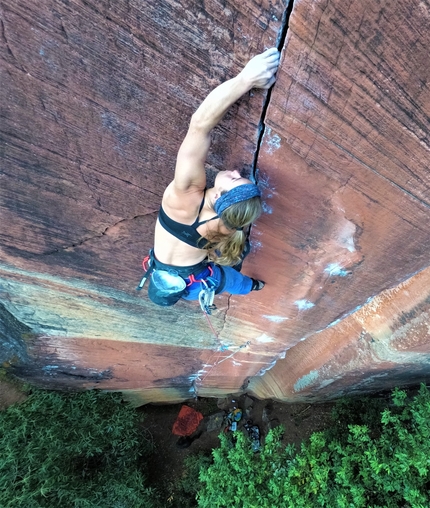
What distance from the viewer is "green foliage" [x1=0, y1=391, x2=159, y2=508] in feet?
10.7

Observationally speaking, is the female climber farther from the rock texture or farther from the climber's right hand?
the rock texture

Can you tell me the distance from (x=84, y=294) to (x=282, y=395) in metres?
3.16

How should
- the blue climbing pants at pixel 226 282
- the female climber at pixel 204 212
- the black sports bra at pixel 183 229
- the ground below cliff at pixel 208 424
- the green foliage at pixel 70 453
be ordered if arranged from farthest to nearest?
the ground below cliff at pixel 208 424, the green foliage at pixel 70 453, the blue climbing pants at pixel 226 282, the black sports bra at pixel 183 229, the female climber at pixel 204 212

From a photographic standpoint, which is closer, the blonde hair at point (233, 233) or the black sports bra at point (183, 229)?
the blonde hair at point (233, 233)

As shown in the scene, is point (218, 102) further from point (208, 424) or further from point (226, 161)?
point (208, 424)

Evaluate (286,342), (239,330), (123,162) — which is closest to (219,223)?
(123,162)

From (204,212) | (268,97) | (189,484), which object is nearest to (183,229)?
(204,212)

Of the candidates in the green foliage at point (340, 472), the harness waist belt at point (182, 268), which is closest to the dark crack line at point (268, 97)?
the harness waist belt at point (182, 268)

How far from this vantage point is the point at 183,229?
1739mm

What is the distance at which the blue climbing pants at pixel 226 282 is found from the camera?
2207mm

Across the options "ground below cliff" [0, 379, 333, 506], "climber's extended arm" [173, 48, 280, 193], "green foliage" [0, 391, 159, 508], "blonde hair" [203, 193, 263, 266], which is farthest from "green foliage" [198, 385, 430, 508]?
"climber's extended arm" [173, 48, 280, 193]

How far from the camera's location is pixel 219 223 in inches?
63.8

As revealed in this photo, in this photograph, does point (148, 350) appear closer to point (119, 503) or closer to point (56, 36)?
point (119, 503)

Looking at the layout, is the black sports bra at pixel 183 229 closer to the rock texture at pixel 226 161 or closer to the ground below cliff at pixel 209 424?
the rock texture at pixel 226 161
